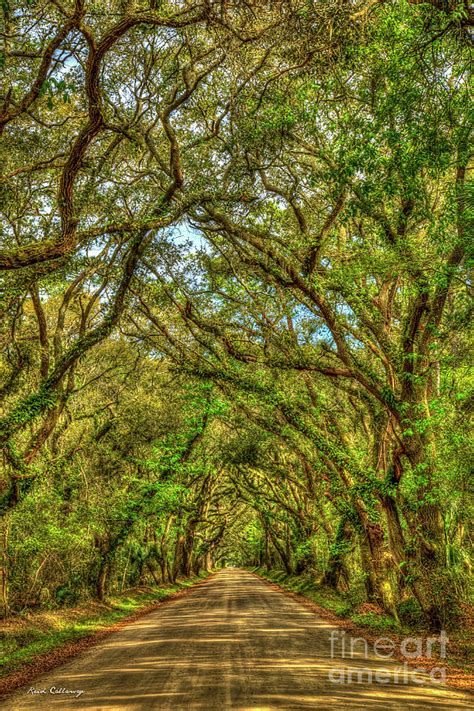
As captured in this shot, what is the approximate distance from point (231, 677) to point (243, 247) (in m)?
8.13

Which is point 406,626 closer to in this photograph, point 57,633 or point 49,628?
point 57,633

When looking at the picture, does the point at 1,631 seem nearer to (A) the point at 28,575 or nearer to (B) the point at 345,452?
(A) the point at 28,575

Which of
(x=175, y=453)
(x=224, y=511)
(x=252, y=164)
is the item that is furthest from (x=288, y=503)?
(x=252, y=164)

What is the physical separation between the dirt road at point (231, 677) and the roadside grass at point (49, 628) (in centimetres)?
97

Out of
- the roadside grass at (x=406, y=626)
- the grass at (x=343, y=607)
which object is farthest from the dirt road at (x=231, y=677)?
the grass at (x=343, y=607)

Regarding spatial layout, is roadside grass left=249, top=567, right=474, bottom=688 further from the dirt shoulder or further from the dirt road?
the dirt shoulder

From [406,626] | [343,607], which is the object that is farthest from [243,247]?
[343,607]

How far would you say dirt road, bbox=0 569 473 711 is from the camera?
612 centimetres

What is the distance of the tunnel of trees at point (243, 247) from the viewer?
753 cm

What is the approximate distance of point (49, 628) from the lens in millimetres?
12133

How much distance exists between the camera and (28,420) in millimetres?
10578

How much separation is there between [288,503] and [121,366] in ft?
49.1

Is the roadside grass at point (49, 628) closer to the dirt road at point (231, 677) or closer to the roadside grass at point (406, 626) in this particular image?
the dirt road at point (231, 677)

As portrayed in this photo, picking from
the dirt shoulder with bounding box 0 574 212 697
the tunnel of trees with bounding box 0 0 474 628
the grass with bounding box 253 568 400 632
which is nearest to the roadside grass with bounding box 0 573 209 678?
the dirt shoulder with bounding box 0 574 212 697
